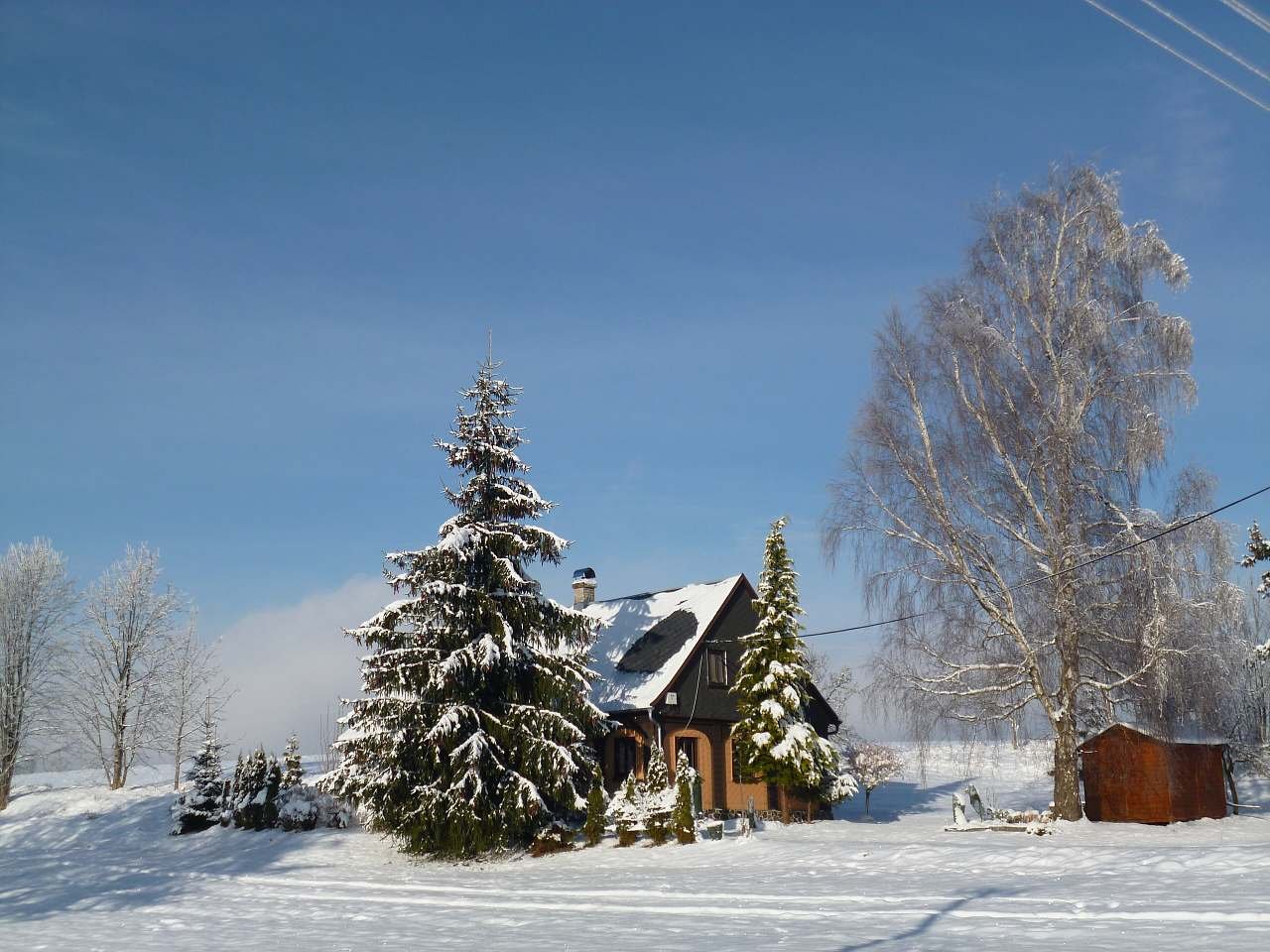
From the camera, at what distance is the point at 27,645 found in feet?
140

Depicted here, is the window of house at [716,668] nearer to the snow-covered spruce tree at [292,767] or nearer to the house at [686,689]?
the house at [686,689]

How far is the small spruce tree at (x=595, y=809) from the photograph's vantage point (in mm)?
23906

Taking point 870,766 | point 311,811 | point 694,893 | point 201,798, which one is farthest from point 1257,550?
point 201,798

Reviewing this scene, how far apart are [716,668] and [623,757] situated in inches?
155

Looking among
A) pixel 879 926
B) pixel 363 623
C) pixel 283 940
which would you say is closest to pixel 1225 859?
pixel 879 926

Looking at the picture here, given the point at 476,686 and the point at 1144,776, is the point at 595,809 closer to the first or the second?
the point at 476,686

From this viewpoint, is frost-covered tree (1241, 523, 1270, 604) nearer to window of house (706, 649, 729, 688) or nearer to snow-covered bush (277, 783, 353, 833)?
window of house (706, 649, 729, 688)

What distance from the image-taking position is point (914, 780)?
52.7m

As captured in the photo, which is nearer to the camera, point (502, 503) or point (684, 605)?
point (502, 503)

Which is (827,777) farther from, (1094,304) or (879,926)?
(879,926)

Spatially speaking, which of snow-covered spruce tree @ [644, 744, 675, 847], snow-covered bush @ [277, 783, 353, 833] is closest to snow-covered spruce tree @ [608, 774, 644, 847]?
snow-covered spruce tree @ [644, 744, 675, 847]

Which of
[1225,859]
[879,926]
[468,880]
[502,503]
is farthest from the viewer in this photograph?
[502,503]

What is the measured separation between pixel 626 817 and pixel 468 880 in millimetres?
4564

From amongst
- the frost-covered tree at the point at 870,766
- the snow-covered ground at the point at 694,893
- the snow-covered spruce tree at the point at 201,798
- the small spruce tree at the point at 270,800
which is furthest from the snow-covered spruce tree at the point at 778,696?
the snow-covered spruce tree at the point at 201,798
